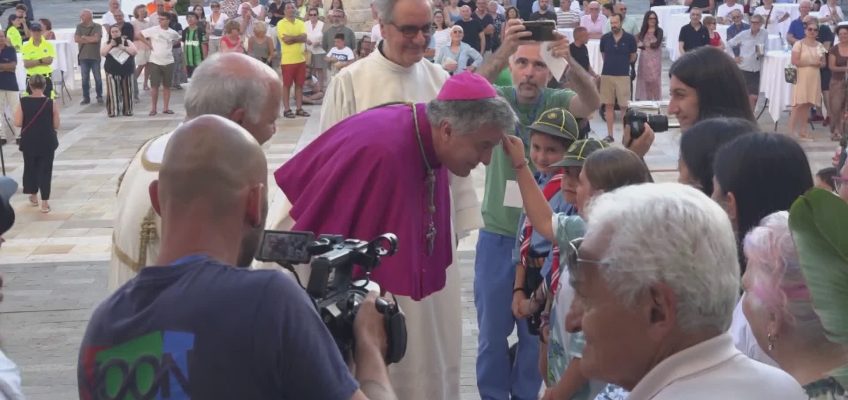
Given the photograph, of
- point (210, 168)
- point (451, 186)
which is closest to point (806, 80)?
point (451, 186)

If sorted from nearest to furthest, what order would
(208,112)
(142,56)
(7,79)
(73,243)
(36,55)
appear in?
(208,112) → (73,243) → (7,79) → (36,55) → (142,56)

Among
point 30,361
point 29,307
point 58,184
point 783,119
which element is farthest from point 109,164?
point 783,119

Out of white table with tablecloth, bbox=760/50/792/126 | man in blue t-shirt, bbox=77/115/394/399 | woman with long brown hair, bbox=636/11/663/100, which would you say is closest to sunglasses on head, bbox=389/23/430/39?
man in blue t-shirt, bbox=77/115/394/399

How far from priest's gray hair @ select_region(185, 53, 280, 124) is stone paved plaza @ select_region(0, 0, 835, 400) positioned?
1.24 metres

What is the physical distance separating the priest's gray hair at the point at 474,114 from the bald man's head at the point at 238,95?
23.2 inches

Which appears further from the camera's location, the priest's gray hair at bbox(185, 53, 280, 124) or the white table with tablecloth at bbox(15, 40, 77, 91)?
the white table with tablecloth at bbox(15, 40, 77, 91)

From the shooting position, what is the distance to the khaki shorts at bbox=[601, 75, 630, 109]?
1661 cm

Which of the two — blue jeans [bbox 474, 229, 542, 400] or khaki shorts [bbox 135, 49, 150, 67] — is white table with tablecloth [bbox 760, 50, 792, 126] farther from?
blue jeans [bbox 474, 229, 542, 400]

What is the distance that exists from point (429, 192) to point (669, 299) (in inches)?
77.4

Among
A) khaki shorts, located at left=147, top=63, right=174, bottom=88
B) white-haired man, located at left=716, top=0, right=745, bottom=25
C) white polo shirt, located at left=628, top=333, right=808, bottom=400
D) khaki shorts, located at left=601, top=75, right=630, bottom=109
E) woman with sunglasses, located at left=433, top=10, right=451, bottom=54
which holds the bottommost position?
khaki shorts, located at left=147, top=63, right=174, bottom=88

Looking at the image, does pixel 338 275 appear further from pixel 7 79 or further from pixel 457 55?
pixel 457 55

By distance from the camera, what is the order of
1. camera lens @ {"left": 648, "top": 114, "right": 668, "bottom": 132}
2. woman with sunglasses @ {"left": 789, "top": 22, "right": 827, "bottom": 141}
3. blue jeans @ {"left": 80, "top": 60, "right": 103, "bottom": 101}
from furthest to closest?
blue jeans @ {"left": 80, "top": 60, "right": 103, "bottom": 101} < woman with sunglasses @ {"left": 789, "top": 22, "right": 827, "bottom": 141} < camera lens @ {"left": 648, "top": 114, "right": 668, "bottom": 132}

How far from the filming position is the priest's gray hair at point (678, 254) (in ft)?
6.72

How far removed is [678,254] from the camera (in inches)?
80.5
